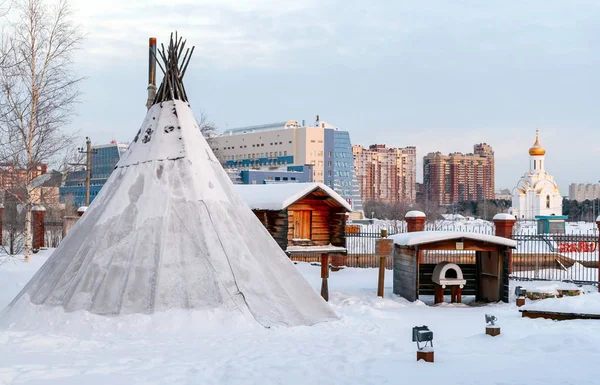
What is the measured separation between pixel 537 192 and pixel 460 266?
54392 millimetres

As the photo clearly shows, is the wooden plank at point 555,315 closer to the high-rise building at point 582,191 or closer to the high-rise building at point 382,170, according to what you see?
the high-rise building at point 382,170

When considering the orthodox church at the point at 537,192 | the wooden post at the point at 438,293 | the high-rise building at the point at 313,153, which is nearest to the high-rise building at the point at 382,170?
the high-rise building at the point at 313,153

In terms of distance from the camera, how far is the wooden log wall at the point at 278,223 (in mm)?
19125

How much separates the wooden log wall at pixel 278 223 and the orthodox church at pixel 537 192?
56.4 meters

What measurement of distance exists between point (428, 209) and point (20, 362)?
185 feet

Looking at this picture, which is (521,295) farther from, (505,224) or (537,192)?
(537,192)

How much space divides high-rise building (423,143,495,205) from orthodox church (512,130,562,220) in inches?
2635

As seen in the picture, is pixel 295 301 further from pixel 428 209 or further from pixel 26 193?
pixel 428 209

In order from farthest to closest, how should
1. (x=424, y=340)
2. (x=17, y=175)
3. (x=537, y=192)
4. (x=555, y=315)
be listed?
(x=537, y=192) < (x=17, y=175) < (x=555, y=315) < (x=424, y=340)

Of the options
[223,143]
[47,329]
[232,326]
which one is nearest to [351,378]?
[232,326]

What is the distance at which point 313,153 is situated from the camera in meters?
112

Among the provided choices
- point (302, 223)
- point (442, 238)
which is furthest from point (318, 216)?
point (442, 238)

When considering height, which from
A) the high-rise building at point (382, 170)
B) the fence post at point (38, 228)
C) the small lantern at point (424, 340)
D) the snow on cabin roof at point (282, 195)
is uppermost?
the high-rise building at point (382, 170)

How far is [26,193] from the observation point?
21062 millimetres
